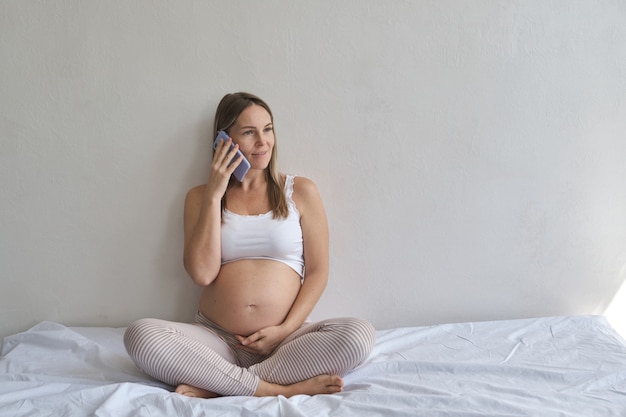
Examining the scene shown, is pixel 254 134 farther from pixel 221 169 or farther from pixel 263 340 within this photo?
pixel 263 340

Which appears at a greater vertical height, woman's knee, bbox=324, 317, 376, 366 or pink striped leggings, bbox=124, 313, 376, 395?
woman's knee, bbox=324, 317, 376, 366

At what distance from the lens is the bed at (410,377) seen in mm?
1523

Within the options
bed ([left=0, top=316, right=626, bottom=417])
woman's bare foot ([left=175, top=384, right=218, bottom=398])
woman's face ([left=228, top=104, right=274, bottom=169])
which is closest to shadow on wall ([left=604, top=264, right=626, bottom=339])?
bed ([left=0, top=316, right=626, bottom=417])

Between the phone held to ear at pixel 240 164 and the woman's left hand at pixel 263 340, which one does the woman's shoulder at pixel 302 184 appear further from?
the woman's left hand at pixel 263 340

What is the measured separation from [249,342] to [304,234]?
41 centimetres

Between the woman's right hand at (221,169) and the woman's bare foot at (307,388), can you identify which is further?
the woman's right hand at (221,169)

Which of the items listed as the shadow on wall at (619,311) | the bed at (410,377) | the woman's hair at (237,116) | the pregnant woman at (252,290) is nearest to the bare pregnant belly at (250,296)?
the pregnant woman at (252,290)

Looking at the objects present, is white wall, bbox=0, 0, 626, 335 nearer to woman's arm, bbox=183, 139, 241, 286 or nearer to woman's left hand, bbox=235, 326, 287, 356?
woman's arm, bbox=183, 139, 241, 286

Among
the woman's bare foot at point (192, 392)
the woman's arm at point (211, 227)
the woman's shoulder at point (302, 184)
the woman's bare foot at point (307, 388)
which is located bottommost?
the woman's bare foot at point (192, 392)

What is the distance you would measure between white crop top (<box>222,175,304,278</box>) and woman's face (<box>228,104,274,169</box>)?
0.60 feet

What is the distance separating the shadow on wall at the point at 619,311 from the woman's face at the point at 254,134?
4.67 feet

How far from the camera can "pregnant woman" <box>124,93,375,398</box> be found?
168cm

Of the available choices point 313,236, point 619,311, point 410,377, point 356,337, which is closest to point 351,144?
point 313,236

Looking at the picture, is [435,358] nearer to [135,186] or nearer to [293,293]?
[293,293]
